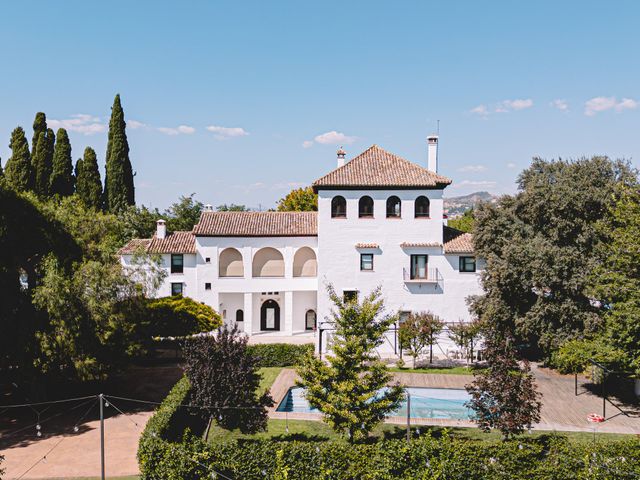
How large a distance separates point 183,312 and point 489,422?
20507 millimetres

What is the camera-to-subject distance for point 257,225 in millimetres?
37938

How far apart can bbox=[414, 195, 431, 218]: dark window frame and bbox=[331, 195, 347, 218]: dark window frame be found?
15.4ft

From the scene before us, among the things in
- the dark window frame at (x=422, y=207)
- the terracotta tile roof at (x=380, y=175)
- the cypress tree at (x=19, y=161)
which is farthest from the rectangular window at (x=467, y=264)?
the cypress tree at (x=19, y=161)

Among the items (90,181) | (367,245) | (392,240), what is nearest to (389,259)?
(392,240)

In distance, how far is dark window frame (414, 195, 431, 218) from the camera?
3362 cm

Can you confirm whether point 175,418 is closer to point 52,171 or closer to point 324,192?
point 324,192

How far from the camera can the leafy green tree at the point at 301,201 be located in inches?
2388

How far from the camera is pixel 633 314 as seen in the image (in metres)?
20.1

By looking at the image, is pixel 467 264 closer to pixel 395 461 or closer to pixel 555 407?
pixel 555 407

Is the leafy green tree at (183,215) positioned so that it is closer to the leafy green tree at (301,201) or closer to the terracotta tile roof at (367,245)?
the leafy green tree at (301,201)

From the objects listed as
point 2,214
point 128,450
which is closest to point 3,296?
point 2,214

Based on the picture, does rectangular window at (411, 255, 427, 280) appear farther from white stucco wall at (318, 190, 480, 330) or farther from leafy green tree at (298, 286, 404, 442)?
leafy green tree at (298, 286, 404, 442)

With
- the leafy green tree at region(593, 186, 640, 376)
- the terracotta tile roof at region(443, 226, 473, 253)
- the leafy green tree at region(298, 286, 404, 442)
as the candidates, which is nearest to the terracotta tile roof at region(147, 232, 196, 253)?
the terracotta tile roof at region(443, 226, 473, 253)

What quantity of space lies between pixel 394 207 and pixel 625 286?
15.6 meters
